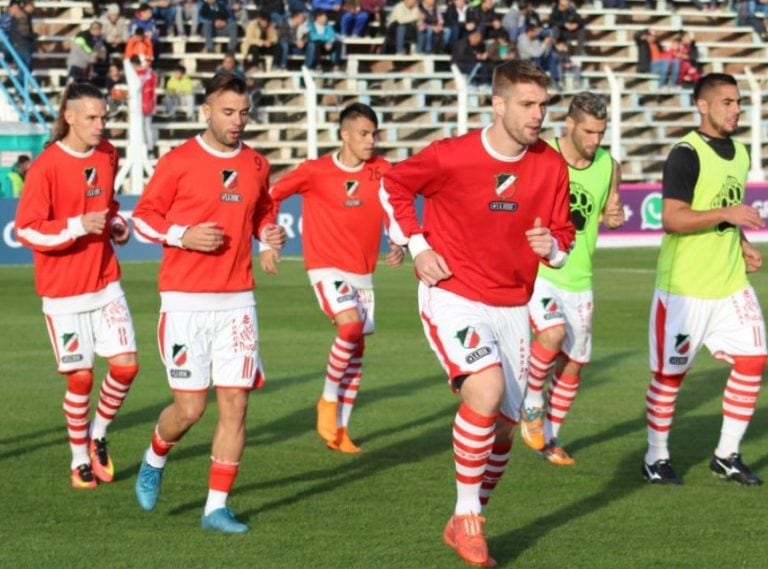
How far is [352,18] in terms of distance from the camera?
37.9m

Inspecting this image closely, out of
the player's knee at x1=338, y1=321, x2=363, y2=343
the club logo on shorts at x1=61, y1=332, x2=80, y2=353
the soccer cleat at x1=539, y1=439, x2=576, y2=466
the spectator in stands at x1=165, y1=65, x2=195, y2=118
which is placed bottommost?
the spectator in stands at x1=165, y1=65, x2=195, y2=118

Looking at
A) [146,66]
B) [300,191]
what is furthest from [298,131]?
[300,191]

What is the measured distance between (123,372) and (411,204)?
2738mm

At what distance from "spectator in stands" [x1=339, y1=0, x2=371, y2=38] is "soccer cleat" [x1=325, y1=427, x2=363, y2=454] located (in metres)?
27.1

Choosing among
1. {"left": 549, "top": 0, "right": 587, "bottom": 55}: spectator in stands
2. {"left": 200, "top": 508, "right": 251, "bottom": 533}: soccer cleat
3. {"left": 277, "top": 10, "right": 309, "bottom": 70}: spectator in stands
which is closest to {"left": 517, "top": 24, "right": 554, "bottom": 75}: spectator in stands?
{"left": 549, "top": 0, "right": 587, "bottom": 55}: spectator in stands

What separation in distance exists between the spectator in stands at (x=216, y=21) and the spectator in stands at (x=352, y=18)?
320 cm

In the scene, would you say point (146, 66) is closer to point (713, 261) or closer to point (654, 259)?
point (654, 259)

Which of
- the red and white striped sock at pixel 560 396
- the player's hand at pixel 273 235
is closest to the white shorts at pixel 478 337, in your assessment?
the player's hand at pixel 273 235

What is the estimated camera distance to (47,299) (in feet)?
33.8

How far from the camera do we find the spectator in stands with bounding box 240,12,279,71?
116 ft

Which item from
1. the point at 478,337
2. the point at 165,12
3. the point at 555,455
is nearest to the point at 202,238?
the point at 478,337

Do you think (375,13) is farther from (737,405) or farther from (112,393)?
(737,405)

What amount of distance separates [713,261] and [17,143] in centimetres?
2373

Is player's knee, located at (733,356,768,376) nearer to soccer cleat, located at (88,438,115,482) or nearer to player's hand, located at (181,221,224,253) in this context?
player's hand, located at (181,221,224,253)
